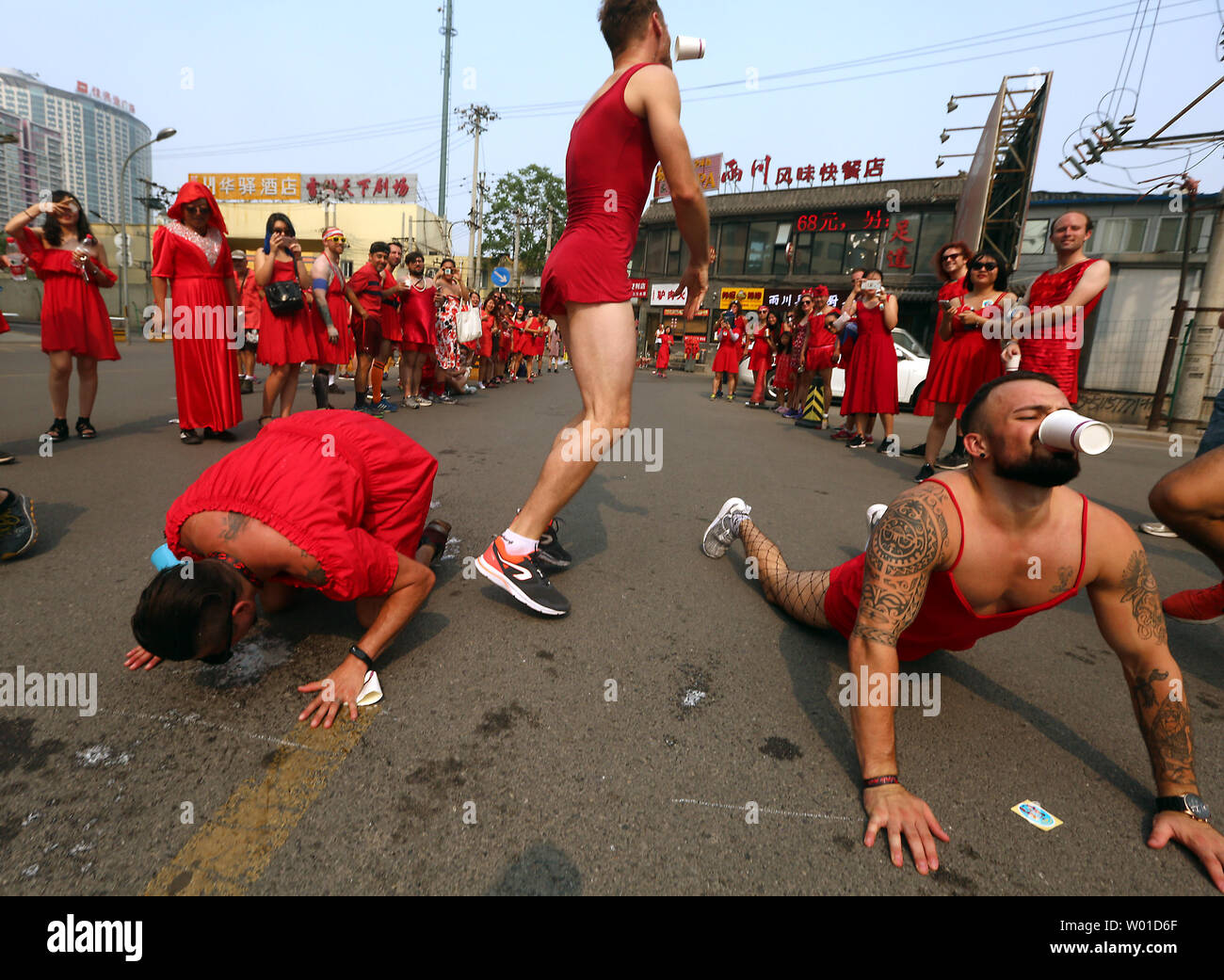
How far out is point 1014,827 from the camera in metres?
1.54

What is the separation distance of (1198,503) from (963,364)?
341 centimetres

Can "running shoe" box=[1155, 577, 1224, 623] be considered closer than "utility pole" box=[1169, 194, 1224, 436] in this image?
Yes

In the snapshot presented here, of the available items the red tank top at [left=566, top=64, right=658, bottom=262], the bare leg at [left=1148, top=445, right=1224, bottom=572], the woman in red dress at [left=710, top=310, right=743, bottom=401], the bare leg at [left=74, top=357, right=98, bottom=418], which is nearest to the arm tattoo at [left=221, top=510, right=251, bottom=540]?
the red tank top at [left=566, top=64, right=658, bottom=262]

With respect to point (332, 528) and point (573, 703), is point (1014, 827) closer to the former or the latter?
point (573, 703)

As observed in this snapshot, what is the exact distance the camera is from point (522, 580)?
2.46m

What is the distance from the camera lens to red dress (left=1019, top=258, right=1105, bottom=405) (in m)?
4.53

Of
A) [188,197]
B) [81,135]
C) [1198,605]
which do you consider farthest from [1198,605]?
[81,135]

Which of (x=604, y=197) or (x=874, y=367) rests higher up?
(x=604, y=197)

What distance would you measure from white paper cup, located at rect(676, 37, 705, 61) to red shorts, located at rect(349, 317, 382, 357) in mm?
5957

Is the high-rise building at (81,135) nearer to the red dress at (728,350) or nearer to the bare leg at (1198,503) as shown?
the red dress at (728,350)

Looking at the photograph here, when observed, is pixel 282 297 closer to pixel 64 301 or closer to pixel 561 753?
pixel 64 301

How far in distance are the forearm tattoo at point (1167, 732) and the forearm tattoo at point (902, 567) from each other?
23.5 inches

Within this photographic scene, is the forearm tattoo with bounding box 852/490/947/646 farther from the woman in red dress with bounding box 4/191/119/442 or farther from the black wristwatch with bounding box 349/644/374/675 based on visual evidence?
the woman in red dress with bounding box 4/191/119/442
